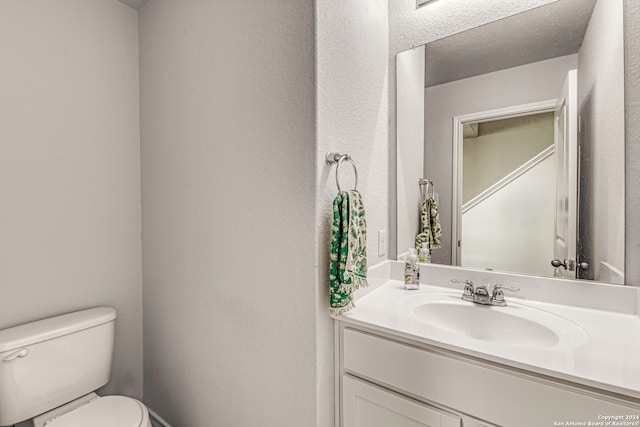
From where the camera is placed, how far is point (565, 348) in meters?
0.78

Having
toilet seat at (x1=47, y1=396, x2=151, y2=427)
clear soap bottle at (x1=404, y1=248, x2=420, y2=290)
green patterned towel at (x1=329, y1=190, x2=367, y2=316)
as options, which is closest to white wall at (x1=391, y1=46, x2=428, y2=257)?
clear soap bottle at (x1=404, y1=248, x2=420, y2=290)

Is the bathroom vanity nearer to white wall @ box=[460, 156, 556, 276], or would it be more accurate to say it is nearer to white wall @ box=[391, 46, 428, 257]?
white wall @ box=[460, 156, 556, 276]

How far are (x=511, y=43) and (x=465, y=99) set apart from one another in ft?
0.83

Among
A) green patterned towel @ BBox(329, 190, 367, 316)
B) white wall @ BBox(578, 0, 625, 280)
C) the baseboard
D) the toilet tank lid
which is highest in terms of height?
white wall @ BBox(578, 0, 625, 280)

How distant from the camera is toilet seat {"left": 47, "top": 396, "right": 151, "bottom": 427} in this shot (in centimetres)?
114

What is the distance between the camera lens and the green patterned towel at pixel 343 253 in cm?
94

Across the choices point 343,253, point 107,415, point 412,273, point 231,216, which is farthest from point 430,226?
point 107,415

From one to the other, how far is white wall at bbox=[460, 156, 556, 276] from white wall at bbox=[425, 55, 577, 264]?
117 mm

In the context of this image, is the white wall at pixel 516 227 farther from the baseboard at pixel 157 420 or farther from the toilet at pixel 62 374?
the baseboard at pixel 157 420

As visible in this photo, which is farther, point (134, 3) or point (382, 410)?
point (134, 3)

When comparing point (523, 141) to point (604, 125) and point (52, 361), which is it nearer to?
point (604, 125)

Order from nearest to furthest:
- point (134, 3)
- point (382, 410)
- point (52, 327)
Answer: point (382, 410) → point (52, 327) → point (134, 3)

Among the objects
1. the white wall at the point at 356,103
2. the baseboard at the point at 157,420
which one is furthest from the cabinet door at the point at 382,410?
the baseboard at the point at 157,420

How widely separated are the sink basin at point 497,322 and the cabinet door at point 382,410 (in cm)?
23
